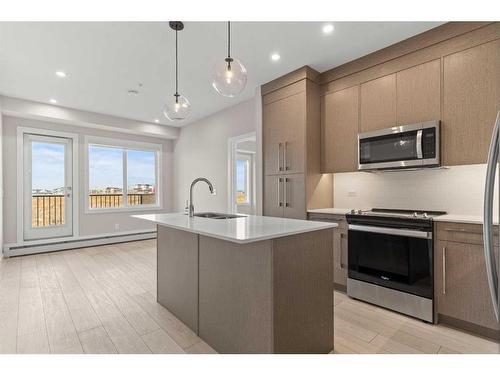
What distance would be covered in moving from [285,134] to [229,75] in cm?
174

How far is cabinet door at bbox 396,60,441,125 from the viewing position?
246cm

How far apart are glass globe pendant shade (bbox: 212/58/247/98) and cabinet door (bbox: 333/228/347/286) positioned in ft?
6.35

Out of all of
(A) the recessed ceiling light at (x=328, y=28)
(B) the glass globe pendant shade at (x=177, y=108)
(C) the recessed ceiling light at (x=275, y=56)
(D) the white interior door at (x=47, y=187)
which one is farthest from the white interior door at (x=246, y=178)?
(A) the recessed ceiling light at (x=328, y=28)

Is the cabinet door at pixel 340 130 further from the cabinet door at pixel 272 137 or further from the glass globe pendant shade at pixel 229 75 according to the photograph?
the glass globe pendant shade at pixel 229 75

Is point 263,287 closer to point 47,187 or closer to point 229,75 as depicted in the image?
point 229,75

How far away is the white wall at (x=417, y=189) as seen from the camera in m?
2.49

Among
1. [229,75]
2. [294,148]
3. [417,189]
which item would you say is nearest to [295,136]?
[294,148]

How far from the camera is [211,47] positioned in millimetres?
2809

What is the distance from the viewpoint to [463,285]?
6.84 feet

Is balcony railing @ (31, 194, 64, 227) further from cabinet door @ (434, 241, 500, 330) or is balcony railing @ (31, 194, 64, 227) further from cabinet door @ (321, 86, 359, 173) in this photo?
cabinet door @ (434, 241, 500, 330)

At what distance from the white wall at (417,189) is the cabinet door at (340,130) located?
0.32m

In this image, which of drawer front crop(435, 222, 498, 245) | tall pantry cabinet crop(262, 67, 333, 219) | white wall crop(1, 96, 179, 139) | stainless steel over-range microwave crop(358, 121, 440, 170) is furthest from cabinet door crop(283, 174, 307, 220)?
white wall crop(1, 96, 179, 139)
